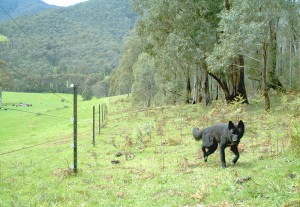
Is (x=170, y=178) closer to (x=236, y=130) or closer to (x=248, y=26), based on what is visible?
(x=236, y=130)

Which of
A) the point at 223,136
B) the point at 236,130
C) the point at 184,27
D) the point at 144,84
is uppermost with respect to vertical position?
the point at 184,27

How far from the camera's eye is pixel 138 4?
37.3m

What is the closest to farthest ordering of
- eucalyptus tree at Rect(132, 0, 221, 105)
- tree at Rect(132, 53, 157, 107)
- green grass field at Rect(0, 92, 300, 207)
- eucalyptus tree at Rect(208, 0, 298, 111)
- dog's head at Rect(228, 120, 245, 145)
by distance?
green grass field at Rect(0, 92, 300, 207)
dog's head at Rect(228, 120, 245, 145)
eucalyptus tree at Rect(208, 0, 298, 111)
eucalyptus tree at Rect(132, 0, 221, 105)
tree at Rect(132, 53, 157, 107)

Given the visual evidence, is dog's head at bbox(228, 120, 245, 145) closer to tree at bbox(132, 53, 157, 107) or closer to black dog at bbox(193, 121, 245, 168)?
black dog at bbox(193, 121, 245, 168)

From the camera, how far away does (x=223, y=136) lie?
1158 cm

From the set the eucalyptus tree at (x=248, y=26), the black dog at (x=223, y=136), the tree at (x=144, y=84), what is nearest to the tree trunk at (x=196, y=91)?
the eucalyptus tree at (x=248, y=26)

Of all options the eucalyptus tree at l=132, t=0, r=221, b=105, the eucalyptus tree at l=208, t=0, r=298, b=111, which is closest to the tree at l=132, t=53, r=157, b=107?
the eucalyptus tree at l=132, t=0, r=221, b=105

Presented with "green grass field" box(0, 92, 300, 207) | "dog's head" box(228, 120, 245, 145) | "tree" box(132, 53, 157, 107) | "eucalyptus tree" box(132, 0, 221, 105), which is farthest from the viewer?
"tree" box(132, 53, 157, 107)

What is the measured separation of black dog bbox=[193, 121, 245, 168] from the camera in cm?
1090

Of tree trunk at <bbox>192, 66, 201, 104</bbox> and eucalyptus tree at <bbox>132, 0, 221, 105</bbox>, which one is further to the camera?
tree trunk at <bbox>192, 66, 201, 104</bbox>

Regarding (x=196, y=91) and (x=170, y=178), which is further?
(x=196, y=91)

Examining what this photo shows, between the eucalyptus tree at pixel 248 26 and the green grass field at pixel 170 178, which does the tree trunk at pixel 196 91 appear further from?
the green grass field at pixel 170 178

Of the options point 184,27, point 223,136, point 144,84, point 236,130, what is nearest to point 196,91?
point 184,27

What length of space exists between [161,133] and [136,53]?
66.0 m
